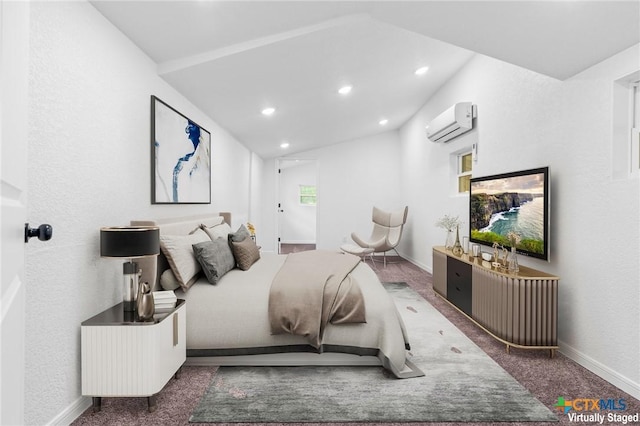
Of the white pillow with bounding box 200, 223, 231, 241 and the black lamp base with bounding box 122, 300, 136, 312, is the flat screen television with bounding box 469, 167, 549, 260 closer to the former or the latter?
the white pillow with bounding box 200, 223, 231, 241

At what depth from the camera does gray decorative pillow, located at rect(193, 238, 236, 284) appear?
260cm

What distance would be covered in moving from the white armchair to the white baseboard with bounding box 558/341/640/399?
3.70 meters

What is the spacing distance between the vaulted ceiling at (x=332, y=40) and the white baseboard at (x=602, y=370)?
6.63ft

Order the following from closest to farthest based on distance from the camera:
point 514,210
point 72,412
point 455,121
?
point 72,412, point 514,210, point 455,121

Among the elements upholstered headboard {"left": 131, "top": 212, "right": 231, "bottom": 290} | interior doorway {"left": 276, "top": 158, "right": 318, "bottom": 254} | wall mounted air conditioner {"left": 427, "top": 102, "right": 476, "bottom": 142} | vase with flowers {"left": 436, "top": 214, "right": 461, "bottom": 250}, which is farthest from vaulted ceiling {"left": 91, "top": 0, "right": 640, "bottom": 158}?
interior doorway {"left": 276, "top": 158, "right": 318, "bottom": 254}

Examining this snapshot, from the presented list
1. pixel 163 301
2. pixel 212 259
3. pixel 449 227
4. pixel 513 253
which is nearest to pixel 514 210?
pixel 513 253

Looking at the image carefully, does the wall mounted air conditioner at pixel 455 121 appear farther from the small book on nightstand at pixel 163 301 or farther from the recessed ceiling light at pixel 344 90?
the small book on nightstand at pixel 163 301

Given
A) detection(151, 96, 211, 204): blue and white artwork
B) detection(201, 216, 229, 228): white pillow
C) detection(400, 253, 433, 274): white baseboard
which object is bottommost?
detection(400, 253, 433, 274): white baseboard

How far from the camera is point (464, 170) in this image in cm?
485

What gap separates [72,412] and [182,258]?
3.41 feet

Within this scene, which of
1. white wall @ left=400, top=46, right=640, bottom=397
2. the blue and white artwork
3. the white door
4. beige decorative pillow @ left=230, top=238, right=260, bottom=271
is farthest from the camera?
beige decorative pillow @ left=230, top=238, right=260, bottom=271

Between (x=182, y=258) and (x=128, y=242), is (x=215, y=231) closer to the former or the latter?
(x=182, y=258)

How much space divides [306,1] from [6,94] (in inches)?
77.2

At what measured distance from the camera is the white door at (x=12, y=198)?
734 millimetres
